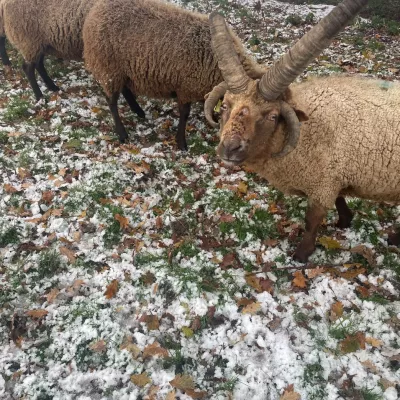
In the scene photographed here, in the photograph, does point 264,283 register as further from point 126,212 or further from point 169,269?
point 126,212

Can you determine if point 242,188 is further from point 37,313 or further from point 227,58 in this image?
point 37,313

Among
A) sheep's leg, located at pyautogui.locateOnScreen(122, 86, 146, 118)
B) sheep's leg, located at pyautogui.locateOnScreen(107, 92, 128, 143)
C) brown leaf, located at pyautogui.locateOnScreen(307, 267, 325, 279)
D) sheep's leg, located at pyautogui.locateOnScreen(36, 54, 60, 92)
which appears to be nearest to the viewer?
brown leaf, located at pyautogui.locateOnScreen(307, 267, 325, 279)

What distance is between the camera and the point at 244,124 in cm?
372

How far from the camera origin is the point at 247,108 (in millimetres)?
3750

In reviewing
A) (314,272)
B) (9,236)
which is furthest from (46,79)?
(314,272)

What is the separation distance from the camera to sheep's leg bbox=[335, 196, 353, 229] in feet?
18.2

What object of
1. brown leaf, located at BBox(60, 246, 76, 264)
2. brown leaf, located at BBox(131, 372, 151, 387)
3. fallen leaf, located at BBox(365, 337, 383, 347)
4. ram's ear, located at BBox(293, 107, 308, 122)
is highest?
ram's ear, located at BBox(293, 107, 308, 122)

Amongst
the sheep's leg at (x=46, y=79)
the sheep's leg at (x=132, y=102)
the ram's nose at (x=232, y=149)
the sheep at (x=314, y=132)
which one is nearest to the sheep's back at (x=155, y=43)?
the sheep's leg at (x=132, y=102)

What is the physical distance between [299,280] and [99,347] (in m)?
2.80

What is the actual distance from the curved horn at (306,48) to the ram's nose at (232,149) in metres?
0.59

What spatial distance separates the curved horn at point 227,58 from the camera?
3.81 m

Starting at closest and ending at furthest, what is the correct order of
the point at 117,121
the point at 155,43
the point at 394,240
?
the point at 394,240, the point at 155,43, the point at 117,121

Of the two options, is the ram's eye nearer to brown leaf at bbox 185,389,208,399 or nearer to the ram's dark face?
the ram's dark face

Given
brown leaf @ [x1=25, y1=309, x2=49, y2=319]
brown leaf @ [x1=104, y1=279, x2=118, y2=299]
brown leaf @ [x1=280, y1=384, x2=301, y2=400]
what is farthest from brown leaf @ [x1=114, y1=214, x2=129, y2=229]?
brown leaf @ [x1=280, y1=384, x2=301, y2=400]
